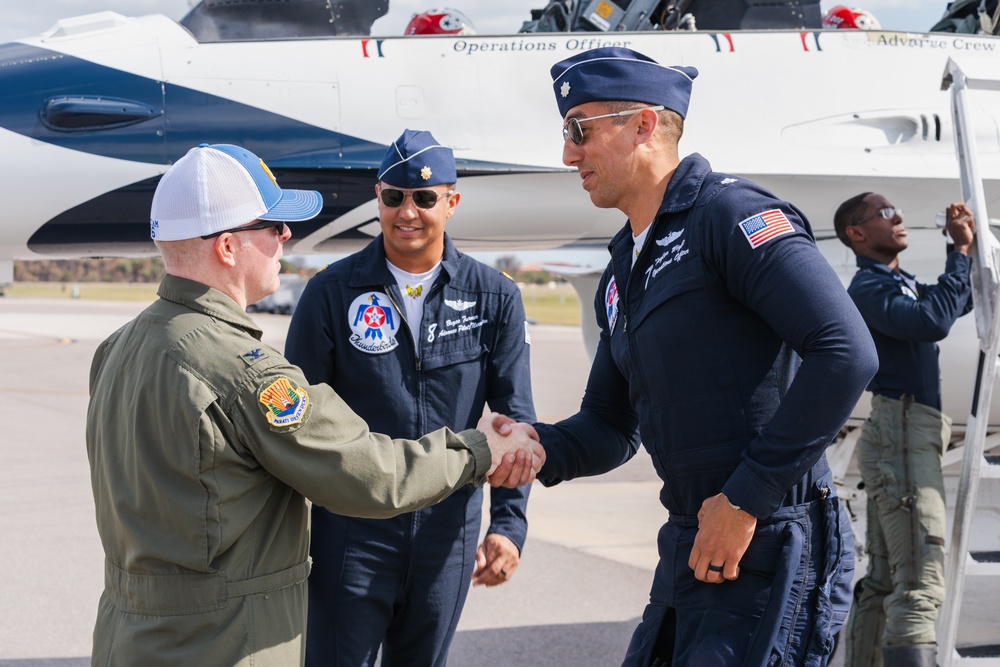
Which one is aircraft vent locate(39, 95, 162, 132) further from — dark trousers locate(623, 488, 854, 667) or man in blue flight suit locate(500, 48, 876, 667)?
dark trousers locate(623, 488, 854, 667)

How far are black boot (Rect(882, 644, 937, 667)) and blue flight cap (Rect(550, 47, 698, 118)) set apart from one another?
2488 mm

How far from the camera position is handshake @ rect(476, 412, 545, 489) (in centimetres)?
252

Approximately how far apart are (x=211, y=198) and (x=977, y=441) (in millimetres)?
2836

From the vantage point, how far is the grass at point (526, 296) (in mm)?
46438

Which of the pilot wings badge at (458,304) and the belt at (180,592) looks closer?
the belt at (180,592)

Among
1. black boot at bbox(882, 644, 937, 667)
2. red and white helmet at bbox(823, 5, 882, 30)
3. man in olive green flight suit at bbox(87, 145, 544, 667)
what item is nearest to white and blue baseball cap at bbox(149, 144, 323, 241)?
man in olive green flight suit at bbox(87, 145, 544, 667)

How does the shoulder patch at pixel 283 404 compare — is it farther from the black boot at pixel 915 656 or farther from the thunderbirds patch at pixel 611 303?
the black boot at pixel 915 656

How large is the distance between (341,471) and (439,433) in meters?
0.33

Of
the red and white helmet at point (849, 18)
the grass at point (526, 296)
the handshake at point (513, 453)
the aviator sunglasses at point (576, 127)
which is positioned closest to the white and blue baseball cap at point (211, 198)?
the aviator sunglasses at point (576, 127)

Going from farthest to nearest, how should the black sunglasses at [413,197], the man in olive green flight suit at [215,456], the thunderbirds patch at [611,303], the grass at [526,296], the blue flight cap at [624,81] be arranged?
1. the grass at [526,296]
2. the black sunglasses at [413,197]
3. the thunderbirds patch at [611,303]
4. the blue flight cap at [624,81]
5. the man in olive green flight suit at [215,456]

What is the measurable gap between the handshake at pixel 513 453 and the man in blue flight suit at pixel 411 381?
1.54ft

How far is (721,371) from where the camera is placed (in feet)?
7.02

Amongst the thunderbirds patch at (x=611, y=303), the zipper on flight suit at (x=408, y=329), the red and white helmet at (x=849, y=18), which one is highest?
the red and white helmet at (x=849, y=18)

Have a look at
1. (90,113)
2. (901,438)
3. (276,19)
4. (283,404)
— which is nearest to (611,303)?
(283,404)
